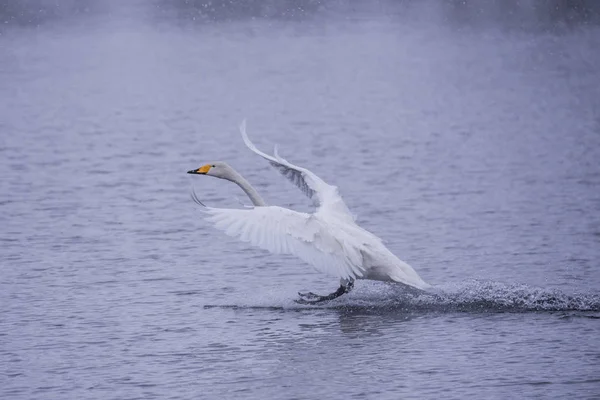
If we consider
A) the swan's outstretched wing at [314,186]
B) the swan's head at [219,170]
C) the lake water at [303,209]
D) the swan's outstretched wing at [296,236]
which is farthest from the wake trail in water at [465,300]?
the swan's head at [219,170]

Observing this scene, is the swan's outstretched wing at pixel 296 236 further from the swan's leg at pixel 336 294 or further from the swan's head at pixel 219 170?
the swan's head at pixel 219 170

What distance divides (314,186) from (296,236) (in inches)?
76.7

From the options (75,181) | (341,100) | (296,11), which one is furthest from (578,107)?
(296,11)

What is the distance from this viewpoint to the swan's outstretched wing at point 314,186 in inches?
515

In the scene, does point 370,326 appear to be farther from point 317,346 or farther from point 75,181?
point 75,181

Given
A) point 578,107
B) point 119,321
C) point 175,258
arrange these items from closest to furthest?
1. point 119,321
2. point 175,258
3. point 578,107

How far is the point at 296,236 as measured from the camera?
38.7 ft

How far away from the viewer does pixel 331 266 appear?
39.1 ft

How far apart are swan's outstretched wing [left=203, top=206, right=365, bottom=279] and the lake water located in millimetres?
584

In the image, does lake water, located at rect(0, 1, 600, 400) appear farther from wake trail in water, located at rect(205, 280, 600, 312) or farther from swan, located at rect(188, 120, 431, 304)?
swan, located at rect(188, 120, 431, 304)

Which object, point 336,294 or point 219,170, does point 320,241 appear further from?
point 219,170

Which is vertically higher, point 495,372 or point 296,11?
point 296,11

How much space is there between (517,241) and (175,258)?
3.99 metres

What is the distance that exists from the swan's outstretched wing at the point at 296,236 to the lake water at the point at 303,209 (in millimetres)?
584
